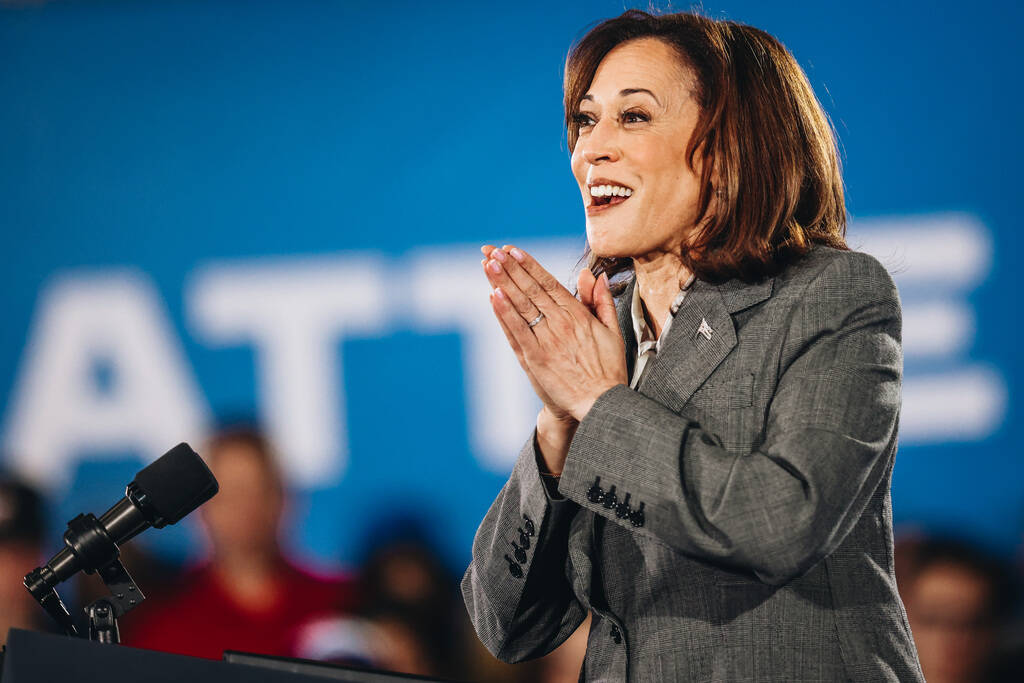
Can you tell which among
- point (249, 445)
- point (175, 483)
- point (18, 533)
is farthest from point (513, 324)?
point (18, 533)

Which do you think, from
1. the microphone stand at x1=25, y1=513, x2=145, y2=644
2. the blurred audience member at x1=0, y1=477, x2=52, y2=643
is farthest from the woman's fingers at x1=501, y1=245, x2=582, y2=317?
the blurred audience member at x1=0, y1=477, x2=52, y2=643

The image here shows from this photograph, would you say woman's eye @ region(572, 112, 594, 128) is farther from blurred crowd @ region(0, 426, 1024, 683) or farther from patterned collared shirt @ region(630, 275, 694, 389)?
blurred crowd @ region(0, 426, 1024, 683)

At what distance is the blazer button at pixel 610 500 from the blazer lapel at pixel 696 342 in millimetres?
193

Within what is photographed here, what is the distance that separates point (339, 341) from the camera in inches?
136

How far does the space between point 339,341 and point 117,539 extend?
2215 millimetres

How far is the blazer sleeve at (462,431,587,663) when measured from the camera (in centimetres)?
148

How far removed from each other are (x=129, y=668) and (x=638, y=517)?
1.92ft

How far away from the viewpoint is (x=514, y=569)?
1516 millimetres

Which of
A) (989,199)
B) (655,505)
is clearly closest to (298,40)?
(989,199)

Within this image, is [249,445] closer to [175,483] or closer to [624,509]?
[175,483]

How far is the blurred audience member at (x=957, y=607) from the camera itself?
295 centimetres

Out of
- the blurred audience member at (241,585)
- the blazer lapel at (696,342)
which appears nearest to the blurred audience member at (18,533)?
the blurred audience member at (241,585)

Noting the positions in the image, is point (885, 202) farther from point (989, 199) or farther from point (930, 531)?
point (930, 531)

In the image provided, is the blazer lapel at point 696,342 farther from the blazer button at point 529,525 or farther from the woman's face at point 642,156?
the blazer button at point 529,525
